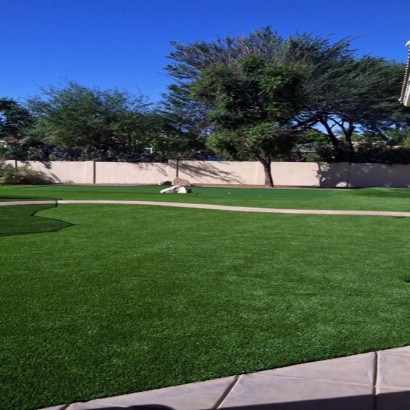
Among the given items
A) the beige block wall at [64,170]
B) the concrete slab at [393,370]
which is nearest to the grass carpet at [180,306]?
the concrete slab at [393,370]

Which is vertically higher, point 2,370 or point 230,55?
point 230,55

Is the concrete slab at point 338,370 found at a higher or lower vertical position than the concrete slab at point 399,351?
lower

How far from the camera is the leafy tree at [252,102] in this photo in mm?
28734

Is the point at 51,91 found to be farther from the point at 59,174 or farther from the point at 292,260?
the point at 292,260

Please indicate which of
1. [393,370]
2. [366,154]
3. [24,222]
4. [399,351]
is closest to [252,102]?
[366,154]

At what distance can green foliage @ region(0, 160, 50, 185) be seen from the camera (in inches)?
1308

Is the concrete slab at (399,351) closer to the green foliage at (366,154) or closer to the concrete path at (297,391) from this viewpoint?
the concrete path at (297,391)

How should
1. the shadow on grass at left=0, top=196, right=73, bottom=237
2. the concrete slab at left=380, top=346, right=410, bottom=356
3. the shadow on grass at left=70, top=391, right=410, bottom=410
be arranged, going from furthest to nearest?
the shadow on grass at left=0, top=196, right=73, bottom=237
the concrete slab at left=380, top=346, right=410, bottom=356
the shadow on grass at left=70, top=391, right=410, bottom=410

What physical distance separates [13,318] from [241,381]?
100 inches

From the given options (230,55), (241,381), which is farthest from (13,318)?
(230,55)

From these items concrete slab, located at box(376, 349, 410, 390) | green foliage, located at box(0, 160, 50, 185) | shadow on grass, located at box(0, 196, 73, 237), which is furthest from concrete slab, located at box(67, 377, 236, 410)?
green foliage, located at box(0, 160, 50, 185)

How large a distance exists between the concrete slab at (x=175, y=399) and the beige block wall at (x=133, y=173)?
33.6 meters

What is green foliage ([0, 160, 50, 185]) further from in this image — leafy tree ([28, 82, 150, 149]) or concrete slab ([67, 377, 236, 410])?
concrete slab ([67, 377, 236, 410])

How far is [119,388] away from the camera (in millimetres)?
3625
